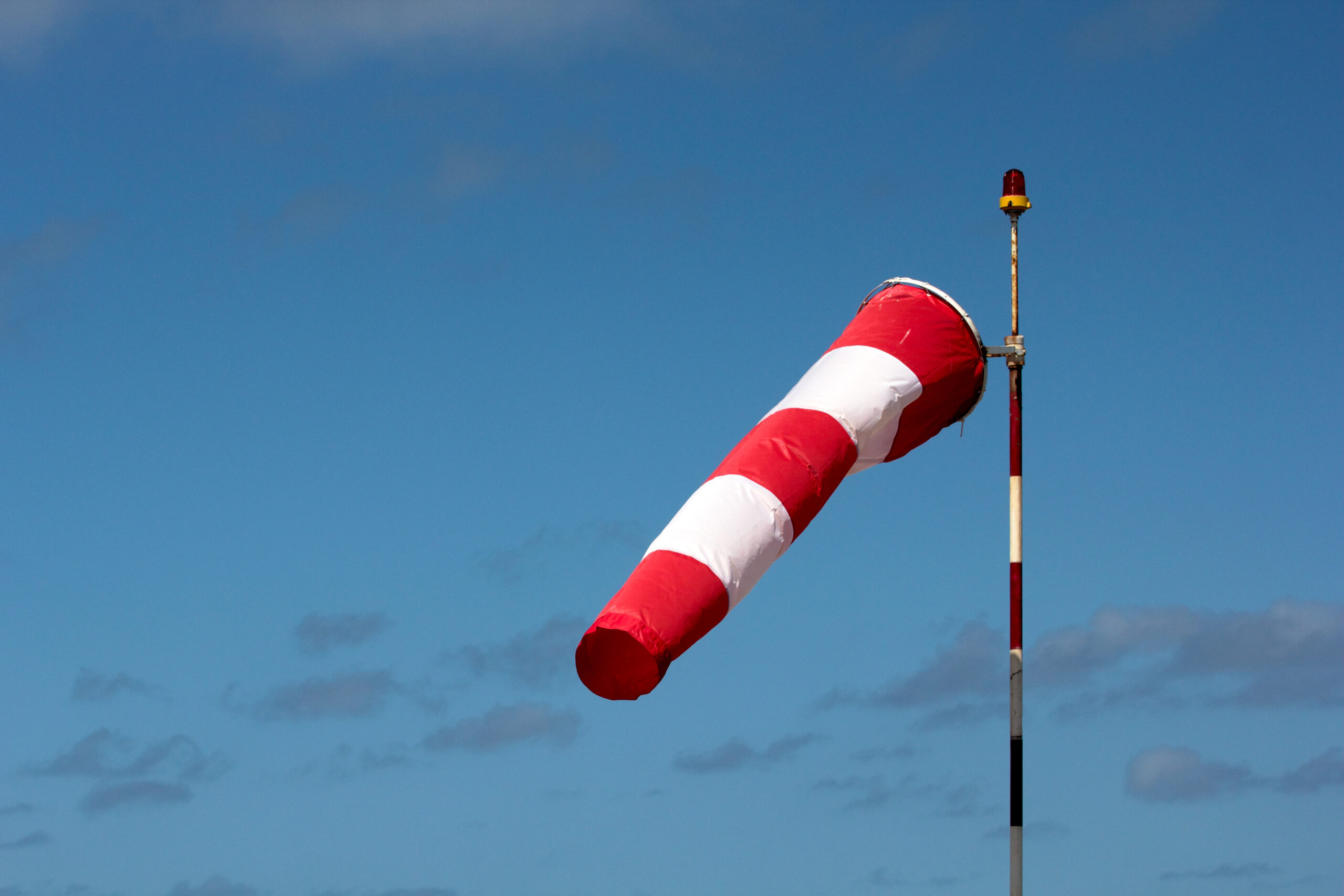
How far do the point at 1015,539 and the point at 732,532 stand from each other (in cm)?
408

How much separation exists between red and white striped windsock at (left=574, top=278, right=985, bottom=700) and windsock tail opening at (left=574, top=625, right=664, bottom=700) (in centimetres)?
1

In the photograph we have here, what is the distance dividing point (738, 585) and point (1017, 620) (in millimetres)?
4051

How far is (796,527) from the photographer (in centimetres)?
1812

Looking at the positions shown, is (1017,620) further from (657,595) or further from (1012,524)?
(657,595)

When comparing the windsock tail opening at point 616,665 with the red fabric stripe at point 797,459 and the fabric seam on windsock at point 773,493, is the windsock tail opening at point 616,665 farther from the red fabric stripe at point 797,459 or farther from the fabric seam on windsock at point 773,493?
the red fabric stripe at point 797,459

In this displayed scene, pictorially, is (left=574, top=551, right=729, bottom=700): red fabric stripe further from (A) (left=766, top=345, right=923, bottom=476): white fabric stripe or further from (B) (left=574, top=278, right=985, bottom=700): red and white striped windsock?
(A) (left=766, top=345, right=923, bottom=476): white fabric stripe

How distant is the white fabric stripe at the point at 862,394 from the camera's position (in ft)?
61.8

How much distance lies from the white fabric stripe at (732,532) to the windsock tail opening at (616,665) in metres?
1.19

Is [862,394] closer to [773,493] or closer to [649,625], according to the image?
[773,493]

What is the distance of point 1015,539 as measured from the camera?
1945 centimetres

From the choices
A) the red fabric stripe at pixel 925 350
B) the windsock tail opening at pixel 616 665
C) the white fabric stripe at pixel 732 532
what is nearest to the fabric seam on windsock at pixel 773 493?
the white fabric stripe at pixel 732 532

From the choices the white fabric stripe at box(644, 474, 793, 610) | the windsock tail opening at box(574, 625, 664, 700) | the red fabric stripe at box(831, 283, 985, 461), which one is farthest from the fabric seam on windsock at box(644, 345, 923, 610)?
the windsock tail opening at box(574, 625, 664, 700)

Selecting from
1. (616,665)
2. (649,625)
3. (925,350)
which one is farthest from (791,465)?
(616,665)

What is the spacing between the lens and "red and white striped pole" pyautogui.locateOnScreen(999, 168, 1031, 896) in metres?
18.9
